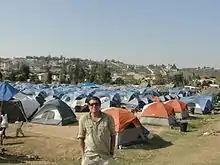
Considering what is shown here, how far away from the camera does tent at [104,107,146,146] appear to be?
18062mm

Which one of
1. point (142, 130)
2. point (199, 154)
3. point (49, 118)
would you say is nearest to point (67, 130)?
point (49, 118)

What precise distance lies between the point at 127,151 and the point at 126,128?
155 centimetres

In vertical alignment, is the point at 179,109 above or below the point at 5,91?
below

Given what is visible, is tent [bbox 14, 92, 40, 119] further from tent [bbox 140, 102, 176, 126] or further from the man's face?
the man's face

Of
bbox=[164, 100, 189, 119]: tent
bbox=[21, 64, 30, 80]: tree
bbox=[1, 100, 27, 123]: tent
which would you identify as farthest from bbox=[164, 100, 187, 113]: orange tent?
bbox=[21, 64, 30, 80]: tree

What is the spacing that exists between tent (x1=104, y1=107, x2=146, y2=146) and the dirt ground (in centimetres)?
56

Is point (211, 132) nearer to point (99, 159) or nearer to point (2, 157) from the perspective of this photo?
point (2, 157)

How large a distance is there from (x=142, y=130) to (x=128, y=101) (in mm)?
24209

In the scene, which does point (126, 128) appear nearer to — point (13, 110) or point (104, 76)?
point (13, 110)

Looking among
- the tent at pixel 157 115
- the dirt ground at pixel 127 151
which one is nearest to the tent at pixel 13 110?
the dirt ground at pixel 127 151

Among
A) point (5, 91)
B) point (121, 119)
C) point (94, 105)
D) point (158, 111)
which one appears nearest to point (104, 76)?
point (158, 111)

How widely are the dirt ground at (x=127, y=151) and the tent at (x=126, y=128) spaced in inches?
22.0

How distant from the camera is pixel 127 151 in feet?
56.2

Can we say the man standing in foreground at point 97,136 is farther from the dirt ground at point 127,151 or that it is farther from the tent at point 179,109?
the tent at point 179,109
